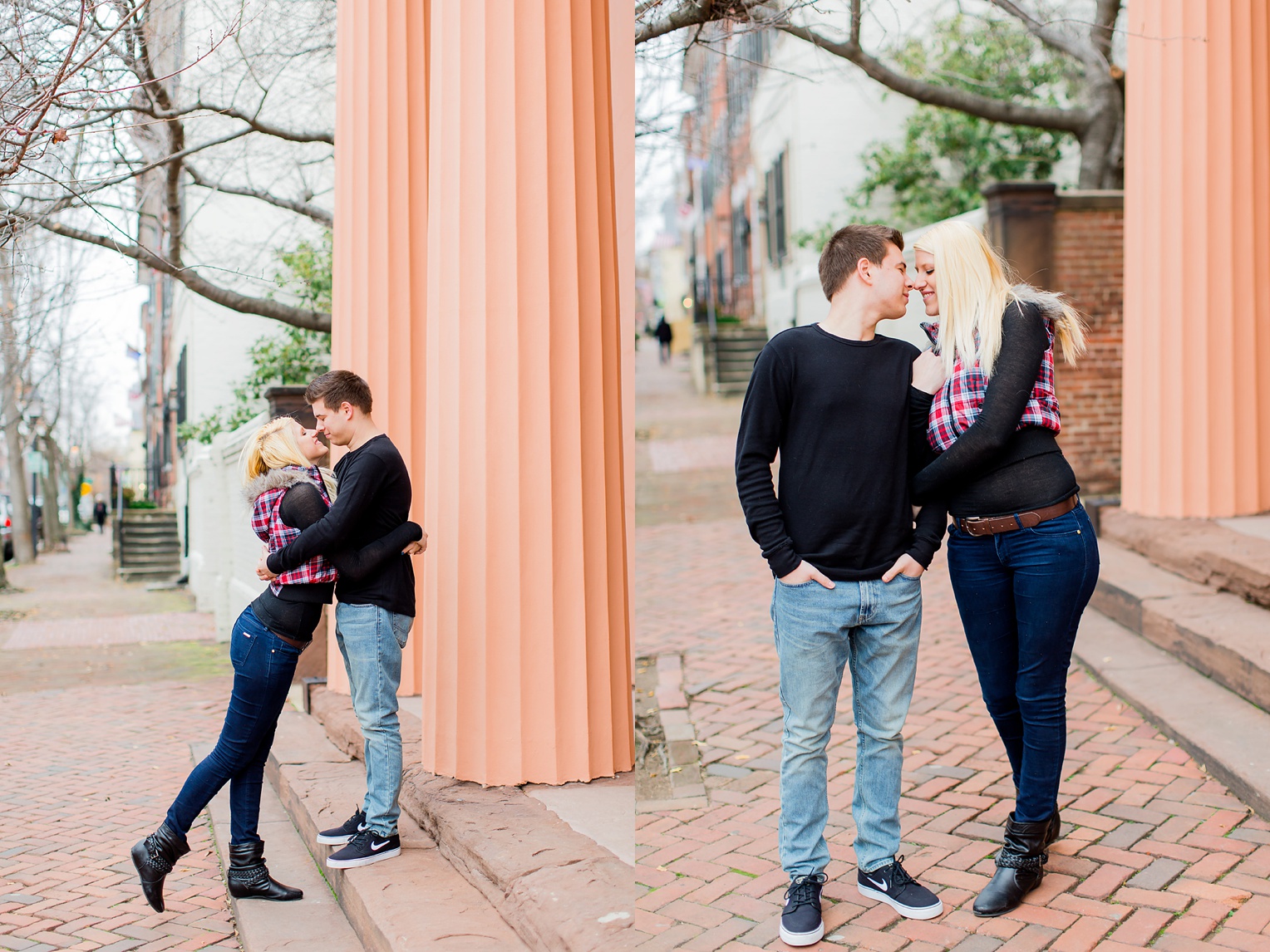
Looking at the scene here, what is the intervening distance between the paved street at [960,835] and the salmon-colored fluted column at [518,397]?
68 cm

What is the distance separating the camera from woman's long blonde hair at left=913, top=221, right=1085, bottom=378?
3037mm

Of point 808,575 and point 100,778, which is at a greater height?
point 808,575

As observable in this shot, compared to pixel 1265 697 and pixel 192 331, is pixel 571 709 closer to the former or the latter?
pixel 1265 697

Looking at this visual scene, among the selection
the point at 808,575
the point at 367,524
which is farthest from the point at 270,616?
the point at 808,575

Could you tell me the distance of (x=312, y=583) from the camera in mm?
3633

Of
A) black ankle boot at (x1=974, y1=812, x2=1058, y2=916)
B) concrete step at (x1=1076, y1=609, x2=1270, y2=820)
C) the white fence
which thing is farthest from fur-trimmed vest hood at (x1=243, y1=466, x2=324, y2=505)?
the white fence

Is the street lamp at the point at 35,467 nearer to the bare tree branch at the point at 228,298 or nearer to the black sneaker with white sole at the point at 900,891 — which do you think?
the bare tree branch at the point at 228,298

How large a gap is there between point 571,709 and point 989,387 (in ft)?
6.41

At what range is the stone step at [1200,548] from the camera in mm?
5422

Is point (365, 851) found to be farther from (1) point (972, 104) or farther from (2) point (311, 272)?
(1) point (972, 104)

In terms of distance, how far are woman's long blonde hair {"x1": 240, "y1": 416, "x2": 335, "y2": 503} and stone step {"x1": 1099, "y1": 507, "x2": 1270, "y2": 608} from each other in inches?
171

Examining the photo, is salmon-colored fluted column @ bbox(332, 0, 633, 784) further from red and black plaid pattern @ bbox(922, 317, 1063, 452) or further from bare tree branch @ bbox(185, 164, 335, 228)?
bare tree branch @ bbox(185, 164, 335, 228)

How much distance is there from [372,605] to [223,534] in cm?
876

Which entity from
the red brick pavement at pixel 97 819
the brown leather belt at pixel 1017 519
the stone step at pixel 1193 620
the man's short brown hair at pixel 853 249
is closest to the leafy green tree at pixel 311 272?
the red brick pavement at pixel 97 819
